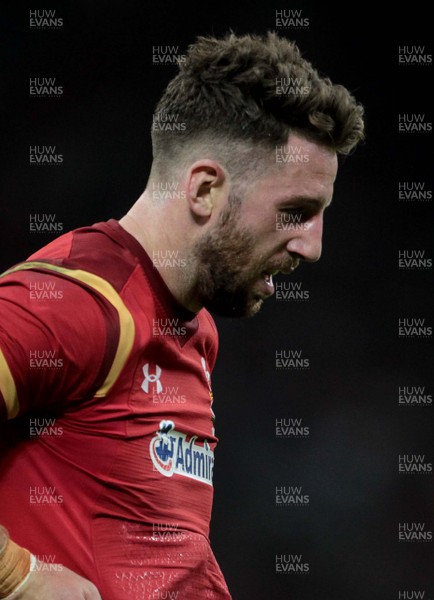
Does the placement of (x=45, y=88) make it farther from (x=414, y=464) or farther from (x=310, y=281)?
(x=414, y=464)

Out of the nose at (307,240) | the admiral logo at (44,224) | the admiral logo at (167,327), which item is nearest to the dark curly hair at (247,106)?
the nose at (307,240)

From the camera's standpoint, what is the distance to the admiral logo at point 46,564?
1.00 metres

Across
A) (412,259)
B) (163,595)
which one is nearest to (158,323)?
(163,595)

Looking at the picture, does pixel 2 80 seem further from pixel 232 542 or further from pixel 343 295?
pixel 232 542

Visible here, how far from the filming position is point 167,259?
1.23 metres

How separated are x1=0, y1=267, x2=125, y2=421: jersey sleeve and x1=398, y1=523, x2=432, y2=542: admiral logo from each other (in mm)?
2241

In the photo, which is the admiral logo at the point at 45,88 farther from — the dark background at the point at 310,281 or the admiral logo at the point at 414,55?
the admiral logo at the point at 414,55

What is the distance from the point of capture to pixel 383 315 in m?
3.19

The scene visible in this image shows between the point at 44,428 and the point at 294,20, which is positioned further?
the point at 294,20

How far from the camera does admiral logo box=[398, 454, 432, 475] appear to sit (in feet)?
10.2

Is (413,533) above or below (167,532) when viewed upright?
below

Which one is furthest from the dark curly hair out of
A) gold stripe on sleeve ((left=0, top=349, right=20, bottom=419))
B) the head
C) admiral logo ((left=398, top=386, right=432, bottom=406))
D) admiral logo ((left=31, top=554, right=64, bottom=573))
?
admiral logo ((left=398, top=386, right=432, bottom=406))

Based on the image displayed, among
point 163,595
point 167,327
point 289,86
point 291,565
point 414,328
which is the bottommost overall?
point 291,565

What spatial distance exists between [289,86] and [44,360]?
546mm
